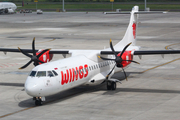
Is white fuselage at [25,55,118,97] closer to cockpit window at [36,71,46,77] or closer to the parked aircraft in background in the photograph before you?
cockpit window at [36,71,46,77]

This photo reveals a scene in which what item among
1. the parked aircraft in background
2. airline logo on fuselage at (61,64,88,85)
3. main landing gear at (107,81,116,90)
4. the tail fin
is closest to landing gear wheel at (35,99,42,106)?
airline logo on fuselage at (61,64,88,85)

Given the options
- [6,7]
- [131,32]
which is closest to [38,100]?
[131,32]

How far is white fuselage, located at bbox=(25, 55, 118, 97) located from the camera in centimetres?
2122

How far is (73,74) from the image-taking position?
76.5 ft

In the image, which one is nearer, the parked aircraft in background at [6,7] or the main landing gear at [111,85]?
the main landing gear at [111,85]

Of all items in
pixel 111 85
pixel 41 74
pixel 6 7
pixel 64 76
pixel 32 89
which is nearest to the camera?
pixel 32 89

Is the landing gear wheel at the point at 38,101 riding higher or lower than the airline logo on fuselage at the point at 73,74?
lower

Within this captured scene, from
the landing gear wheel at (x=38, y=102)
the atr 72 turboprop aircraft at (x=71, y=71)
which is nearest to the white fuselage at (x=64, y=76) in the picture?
the atr 72 turboprop aircraft at (x=71, y=71)

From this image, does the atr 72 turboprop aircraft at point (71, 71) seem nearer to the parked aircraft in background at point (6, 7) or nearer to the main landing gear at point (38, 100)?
the main landing gear at point (38, 100)

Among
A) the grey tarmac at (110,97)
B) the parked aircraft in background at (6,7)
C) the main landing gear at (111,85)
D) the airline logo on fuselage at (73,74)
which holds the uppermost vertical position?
the parked aircraft in background at (6,7)

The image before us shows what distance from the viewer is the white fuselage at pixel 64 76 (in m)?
21.2

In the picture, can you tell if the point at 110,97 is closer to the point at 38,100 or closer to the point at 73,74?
the point at 73,74

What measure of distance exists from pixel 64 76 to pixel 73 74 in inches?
38.6

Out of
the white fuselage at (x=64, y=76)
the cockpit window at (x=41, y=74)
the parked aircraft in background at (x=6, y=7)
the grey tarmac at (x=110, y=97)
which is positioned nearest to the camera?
the grey tarmac at (x=110, y=97)
